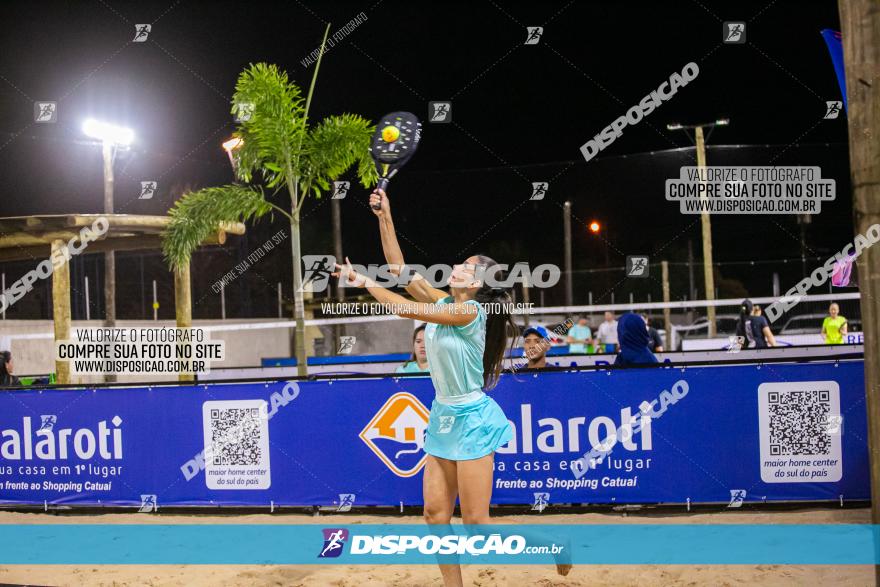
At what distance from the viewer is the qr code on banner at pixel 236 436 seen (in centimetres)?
771

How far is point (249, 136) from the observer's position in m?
11.4

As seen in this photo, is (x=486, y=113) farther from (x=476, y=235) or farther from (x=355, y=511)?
(x=355, y=511)

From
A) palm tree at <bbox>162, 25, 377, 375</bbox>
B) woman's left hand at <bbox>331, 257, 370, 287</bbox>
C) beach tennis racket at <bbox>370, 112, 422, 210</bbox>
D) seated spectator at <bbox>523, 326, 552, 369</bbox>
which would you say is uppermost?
palm tree at <bbox>162, 25, 377, 375</bbox>

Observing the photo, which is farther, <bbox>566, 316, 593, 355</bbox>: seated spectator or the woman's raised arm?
<bbox>566, 316, 593, 355</bbox>: seated spectator

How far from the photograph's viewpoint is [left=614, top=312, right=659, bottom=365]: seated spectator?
299 inches

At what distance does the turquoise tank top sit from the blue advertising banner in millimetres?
3014

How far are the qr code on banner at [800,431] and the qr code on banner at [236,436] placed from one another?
4744mm

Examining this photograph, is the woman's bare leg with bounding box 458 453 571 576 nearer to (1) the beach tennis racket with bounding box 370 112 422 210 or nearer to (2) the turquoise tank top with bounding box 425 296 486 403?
(2) the turquoise tank top with bounding box 425 296 486 403

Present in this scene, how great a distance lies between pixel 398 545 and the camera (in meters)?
6.28

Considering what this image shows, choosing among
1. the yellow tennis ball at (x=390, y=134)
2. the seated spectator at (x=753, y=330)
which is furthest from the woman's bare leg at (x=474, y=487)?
the seated spectator at (x=753, y=330)

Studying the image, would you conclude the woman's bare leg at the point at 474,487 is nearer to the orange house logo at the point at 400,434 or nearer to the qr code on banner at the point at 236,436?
the orange house logo at the point at 400,434

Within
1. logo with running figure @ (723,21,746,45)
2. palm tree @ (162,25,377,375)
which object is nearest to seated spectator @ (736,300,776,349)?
logo with running figure @ (723,21,746,45)

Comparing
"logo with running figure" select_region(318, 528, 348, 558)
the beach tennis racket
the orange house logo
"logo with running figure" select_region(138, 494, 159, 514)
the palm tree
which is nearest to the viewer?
the beach tennis racket

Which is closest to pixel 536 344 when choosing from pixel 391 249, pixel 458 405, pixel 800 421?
pixel 800 421
